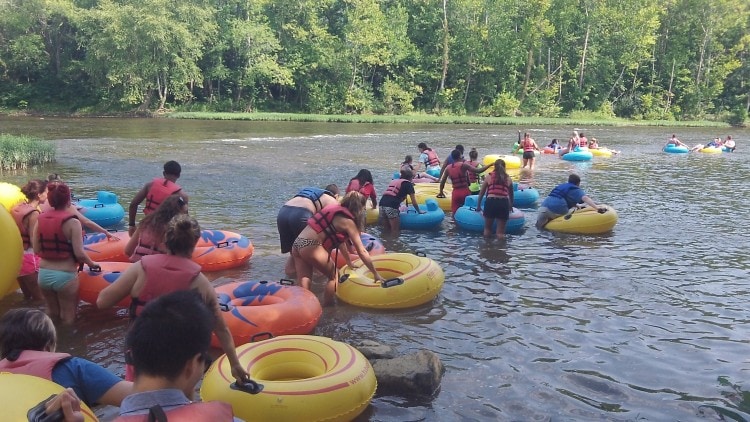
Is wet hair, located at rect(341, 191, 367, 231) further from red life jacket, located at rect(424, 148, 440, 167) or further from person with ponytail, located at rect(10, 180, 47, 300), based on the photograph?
red life jacket, located at rect(424, 148, 440, 167)

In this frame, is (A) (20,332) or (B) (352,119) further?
(B) (352,119)

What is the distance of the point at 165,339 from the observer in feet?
7.12

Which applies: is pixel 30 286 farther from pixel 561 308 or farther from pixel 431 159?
pixel 431 159

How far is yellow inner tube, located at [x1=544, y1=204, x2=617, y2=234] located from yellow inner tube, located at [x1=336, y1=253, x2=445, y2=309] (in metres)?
4.27

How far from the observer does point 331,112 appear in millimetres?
48406

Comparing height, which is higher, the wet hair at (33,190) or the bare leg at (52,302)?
the wet hair at (33,190)

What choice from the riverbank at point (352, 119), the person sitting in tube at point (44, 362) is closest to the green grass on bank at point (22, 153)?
the person sitting in tube at point (44, 362)

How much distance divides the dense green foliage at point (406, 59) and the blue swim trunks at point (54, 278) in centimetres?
4060

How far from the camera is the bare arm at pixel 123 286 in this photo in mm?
3748

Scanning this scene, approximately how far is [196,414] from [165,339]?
0.97 ft

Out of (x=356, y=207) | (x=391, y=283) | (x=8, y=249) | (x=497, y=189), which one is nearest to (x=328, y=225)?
(x=356, y=207)

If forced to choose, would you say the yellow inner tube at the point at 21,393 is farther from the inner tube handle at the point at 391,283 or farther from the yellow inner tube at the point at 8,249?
the inner tube handle at the point at 391,283

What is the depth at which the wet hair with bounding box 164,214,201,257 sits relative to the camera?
11.8 feet

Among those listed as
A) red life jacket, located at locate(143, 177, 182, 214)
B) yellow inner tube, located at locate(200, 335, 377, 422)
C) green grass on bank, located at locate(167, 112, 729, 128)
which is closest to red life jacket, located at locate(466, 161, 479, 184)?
red life jacket, located at locate(143, 177, 182, 214)
